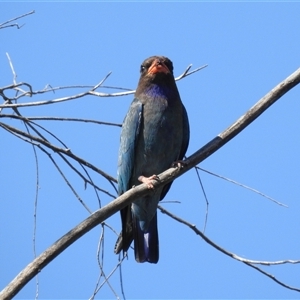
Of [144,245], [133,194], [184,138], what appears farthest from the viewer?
[184,138]

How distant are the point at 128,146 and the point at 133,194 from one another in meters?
1.43

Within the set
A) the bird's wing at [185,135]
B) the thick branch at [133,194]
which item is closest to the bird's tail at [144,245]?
the bird's wing at [185,135]

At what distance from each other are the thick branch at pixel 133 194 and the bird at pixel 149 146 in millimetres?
876

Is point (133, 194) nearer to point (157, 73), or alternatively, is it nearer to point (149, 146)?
point (149, 146)

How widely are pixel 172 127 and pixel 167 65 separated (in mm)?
564

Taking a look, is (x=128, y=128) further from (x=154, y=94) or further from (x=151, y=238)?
(x=151, y=238)

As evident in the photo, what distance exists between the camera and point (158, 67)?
511 centimetres

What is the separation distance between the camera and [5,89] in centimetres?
385

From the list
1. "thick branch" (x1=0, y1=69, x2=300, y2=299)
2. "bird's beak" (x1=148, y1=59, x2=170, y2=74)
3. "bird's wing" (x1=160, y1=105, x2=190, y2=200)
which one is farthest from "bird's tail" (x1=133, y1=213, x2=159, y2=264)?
"bird's beak" (x1=148, y1=59, x2=170, y2=74)

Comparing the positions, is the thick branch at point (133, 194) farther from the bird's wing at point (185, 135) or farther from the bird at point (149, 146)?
the bird's wing at point (185, 135)

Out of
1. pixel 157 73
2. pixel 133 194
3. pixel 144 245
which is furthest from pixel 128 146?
pixel 133 194

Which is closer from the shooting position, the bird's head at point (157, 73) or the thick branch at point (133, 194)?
the thick branch at point (133, 194)

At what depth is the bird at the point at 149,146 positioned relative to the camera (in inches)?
195

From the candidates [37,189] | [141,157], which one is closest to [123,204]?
[37,189]
